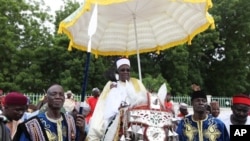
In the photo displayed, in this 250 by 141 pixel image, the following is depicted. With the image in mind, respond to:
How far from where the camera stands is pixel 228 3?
106ft

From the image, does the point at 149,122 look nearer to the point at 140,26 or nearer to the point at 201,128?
the point at 201,128

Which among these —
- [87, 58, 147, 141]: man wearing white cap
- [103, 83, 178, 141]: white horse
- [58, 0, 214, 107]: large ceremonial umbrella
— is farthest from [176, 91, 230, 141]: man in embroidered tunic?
[58, 0, 214, 107]: large ceremonial umbrella

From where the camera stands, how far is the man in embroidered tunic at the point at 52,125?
17.3 feet

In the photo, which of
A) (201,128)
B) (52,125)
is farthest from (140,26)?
(52,125)

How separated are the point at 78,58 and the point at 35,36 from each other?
3.76 meters

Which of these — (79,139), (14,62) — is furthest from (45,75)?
(79,139)

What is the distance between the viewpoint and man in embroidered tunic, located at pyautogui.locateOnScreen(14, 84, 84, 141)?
527 cm

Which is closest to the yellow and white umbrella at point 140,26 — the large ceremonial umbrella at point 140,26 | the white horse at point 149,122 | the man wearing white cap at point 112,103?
the large ceremonial umbrella at point 140,26

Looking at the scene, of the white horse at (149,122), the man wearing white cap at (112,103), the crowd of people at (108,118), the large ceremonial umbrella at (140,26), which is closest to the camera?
the white horse at (149,122)

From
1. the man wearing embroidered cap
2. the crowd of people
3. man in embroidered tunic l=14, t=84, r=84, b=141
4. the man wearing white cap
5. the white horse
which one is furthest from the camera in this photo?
the man wearing embroidered cap

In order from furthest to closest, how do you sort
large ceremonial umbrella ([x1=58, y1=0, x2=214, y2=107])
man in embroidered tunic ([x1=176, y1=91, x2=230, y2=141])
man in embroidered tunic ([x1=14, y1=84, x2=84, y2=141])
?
large ceremonial umbrella ([x1=58, y1=0, x2=214, y2=107]), man in embroidered tunic ([x1=176, y1=91, x2=230, y2=141]), man in embroidered tunic ([x1=14, y1=84, x2=84, y2=141])

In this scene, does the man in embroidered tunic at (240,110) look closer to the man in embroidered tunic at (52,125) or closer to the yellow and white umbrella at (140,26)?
the yellow and white umbrella at (140,26)

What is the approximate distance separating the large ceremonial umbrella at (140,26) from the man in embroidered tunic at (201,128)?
1.69m

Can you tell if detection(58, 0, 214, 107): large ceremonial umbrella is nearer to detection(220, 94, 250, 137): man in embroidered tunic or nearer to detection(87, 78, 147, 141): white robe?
detection(87, 78, 147, 141): white robe
